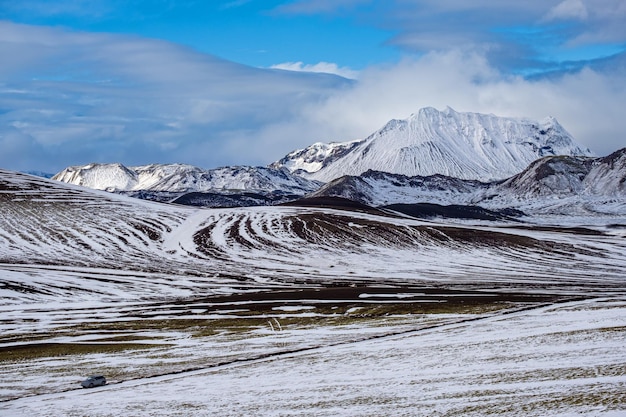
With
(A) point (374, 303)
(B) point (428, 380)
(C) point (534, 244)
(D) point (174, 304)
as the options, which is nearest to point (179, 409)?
(B) point (428, 380)

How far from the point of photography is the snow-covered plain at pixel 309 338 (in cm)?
3966

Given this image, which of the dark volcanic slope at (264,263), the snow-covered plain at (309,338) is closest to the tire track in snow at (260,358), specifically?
the snow-covered plain at (309,338)

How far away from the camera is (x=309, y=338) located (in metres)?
Answer: 66.9

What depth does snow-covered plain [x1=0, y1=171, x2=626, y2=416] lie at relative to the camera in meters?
39.7

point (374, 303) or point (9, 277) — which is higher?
point (9, 277)

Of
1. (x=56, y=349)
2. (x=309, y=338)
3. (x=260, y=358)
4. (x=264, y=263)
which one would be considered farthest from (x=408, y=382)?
(x=264, y=263)

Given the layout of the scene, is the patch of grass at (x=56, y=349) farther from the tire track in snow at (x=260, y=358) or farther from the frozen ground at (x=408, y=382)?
the frozen ground at (x=408, y=382)

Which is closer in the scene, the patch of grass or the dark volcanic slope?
the patch of grass

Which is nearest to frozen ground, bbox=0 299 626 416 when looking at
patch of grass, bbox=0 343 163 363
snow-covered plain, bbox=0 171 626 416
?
snow-covered plain, bbox=0 171 626 416

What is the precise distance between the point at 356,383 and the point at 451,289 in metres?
73.4

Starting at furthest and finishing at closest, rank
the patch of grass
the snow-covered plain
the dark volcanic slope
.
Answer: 1. the dark volcanic slope
2. the patch of grass
3. the snow-covered plain

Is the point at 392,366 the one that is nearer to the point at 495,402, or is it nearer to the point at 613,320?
the point at 495,402

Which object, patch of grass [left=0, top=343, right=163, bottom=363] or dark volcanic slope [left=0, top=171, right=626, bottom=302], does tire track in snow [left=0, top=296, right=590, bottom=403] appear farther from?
A: dark volcanic slope [left=0, top=171, right=626, bottom=302]

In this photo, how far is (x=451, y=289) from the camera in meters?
115
